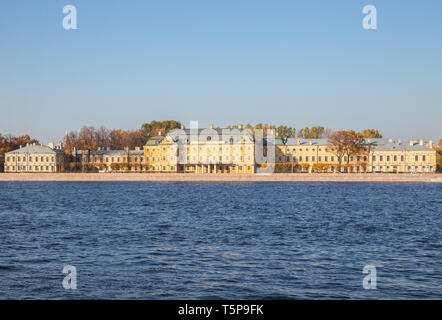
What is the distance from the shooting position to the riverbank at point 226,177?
8438 cm

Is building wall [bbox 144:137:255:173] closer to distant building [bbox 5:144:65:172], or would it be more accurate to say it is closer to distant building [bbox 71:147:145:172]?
distant building [bbox 71:147:145:172]

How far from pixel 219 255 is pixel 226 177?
240 feet

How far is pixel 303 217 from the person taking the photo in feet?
105

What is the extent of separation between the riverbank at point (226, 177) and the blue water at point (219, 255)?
5320 cm

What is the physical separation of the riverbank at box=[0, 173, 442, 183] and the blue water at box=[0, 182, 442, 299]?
5320cm

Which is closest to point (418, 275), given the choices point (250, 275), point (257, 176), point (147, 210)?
point (250, 275)

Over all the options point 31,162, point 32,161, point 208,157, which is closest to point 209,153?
point 208,157

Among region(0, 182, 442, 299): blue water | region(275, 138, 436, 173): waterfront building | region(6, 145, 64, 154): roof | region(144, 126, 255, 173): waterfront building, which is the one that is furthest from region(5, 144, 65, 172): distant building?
region(0, 182, 442, 299): blue water

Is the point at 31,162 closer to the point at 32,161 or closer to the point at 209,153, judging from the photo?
the point at 32,161

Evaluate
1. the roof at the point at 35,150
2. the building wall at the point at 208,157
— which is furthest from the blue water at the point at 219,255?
the roof at the point at 35,150

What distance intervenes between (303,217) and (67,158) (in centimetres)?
9028

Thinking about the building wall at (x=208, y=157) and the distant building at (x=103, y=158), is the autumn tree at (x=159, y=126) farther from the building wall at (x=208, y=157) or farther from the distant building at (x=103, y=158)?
the building wall at (x=208, y=157)

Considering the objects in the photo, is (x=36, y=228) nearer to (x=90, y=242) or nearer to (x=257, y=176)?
(x=90, y=242)

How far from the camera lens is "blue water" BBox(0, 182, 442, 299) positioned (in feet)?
43.1
